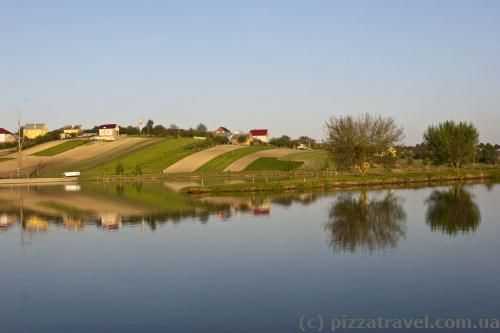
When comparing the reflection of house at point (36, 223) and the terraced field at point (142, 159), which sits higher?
the terraced field at point (142, 159)

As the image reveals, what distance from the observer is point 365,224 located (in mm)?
32688

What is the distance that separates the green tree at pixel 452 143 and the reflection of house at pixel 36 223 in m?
72.1

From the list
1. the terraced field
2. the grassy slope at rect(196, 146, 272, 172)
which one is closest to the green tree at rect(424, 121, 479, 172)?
the grassy slope at rect(196, 146, 272, 172)

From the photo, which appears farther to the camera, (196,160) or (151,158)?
(151,158)

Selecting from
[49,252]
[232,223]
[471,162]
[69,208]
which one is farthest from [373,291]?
[471,162]

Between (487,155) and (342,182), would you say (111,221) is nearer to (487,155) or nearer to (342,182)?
(342,182)

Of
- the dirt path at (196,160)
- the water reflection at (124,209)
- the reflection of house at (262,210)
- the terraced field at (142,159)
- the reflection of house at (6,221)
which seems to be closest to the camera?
the reflection of house at (6,221)

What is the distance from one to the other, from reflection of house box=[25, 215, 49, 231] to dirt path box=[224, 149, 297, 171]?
6590 cm

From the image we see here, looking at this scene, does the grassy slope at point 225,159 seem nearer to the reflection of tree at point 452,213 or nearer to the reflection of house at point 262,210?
the reflection of tree at point 452,213

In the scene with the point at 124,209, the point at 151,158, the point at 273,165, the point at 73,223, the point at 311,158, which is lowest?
the point at 73,223

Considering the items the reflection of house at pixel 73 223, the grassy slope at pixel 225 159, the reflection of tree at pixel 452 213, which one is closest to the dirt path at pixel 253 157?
the grassy slope at pixel 225 159

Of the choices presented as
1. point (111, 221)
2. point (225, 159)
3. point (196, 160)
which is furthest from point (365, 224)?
point (196, 160)

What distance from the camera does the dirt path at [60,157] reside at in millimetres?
113375

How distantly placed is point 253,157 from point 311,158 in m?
12.6
